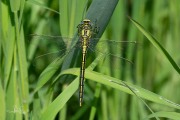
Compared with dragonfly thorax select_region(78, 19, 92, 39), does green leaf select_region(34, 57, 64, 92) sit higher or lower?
lower

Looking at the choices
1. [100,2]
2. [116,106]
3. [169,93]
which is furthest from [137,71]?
[100,2]

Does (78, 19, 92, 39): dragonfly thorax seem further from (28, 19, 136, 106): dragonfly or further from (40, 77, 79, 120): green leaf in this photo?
(40, 77, 79, 120): green leaf

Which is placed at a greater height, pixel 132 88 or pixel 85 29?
pixel 85 29

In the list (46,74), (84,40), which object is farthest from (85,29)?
(46,74)

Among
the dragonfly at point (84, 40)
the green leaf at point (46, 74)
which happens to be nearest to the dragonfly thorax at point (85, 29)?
the dragonfly at point (84, 40)

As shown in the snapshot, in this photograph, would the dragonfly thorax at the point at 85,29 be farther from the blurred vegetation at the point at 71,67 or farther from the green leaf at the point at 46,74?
the green leaf at the point at 46,74

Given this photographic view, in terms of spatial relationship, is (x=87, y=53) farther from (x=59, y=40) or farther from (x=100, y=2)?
(x=100, y=2)

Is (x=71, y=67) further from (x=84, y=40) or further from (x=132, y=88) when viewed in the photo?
(x=132, y=88)

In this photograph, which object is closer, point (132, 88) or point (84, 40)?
point (132, 88)

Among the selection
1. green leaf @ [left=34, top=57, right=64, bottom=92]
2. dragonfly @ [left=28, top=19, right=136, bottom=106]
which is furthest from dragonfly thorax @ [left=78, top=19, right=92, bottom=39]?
green leaf @ [left=34, top=57, right=64, bottom=92]
